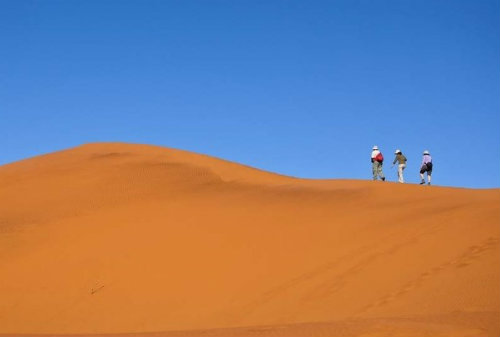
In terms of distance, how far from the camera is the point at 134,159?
20156mm

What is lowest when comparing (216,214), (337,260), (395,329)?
(395,329)

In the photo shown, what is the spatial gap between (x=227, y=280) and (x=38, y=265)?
4.23 m

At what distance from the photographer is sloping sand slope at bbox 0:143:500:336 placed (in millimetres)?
8484

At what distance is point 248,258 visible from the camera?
39.1 ft

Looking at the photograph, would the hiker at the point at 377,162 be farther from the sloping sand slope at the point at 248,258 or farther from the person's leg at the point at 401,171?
the sloping sand slope at the point at 248,258

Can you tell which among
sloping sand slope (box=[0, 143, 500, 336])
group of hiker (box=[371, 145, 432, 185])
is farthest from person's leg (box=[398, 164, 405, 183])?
sloping sand slope (box=[0, 143, 500, 336])

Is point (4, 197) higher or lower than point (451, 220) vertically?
higher

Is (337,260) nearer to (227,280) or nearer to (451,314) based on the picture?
(227,280)

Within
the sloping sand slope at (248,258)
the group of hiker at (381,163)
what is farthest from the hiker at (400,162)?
the sloping sand slope at (248,258)

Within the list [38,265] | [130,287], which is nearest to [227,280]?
[130,287]

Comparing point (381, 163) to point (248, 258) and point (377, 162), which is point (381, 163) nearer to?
point (377, 162)

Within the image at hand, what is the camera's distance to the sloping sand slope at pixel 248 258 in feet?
27.8

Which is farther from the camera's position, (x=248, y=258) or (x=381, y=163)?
(x=381, y=163)

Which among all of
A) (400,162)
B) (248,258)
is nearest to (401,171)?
(400,162)
